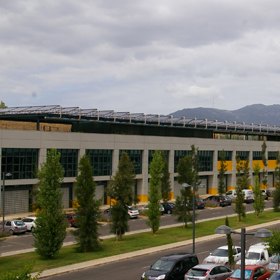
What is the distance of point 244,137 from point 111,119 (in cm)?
3800

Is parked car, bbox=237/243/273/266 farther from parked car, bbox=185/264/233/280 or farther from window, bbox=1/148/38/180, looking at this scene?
window, bbox=1/148/38/180

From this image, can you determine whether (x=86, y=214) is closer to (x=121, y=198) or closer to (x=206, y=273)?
(x=121, y=198)

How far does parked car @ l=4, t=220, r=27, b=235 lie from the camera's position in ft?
126

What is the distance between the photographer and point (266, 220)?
4581cm

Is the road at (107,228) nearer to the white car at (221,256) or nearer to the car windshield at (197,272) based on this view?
the white car at (221,256)

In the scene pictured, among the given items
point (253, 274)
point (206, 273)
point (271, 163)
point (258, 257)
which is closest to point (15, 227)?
point (258, 257)

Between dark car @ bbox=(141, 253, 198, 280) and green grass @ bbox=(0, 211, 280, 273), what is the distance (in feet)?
20.1

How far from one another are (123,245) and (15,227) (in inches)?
465

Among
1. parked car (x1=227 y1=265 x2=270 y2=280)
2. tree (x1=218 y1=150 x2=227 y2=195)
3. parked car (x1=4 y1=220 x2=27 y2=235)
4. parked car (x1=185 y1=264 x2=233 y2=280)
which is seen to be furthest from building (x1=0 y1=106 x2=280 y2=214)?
parked car (x1=227 y1=265 x2=270 y2=280)

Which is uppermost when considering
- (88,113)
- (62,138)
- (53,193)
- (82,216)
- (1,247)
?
(88,113)

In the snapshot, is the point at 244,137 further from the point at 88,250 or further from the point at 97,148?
the point at 88,250

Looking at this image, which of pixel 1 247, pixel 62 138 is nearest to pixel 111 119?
pixel 62 138

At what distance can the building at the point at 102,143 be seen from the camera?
159 ft

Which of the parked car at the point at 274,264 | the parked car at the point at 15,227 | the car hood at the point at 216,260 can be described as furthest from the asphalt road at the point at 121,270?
the parked car at the point at 15,227
